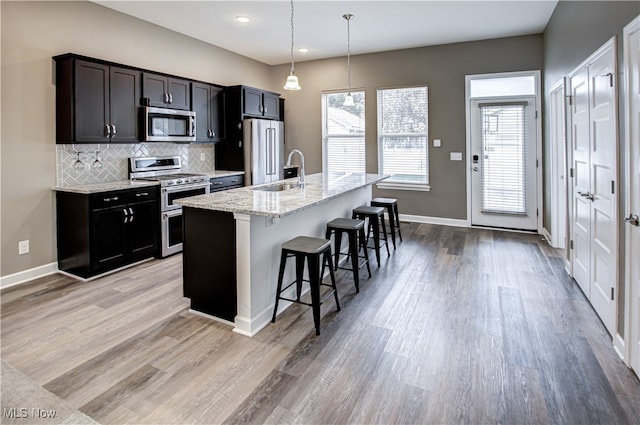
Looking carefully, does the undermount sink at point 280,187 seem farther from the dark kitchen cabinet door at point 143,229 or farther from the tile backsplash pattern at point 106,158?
the tile backsplash pattern at point 106,158

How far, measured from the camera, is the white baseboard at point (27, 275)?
368 centimetres

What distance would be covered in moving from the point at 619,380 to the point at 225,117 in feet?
18.3

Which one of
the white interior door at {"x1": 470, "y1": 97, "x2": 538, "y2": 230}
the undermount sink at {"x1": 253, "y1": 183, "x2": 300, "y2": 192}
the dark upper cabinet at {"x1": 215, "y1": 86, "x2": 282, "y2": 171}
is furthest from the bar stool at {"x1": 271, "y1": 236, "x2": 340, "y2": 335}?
the white interior door at {"x1": 470, "y1": 97, "x2": 538, "y2": 230}

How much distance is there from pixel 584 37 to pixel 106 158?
5.03 m

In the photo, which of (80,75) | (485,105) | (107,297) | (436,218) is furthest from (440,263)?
(80,75)

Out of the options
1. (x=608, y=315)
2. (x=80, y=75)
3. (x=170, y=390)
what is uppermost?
(x=80, y=75)

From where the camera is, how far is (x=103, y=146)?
14.6 ft

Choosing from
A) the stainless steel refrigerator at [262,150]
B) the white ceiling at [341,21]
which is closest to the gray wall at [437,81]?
the white ceiling at [341,21]

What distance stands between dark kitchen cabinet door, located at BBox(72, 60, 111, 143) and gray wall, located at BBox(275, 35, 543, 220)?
3928 millimetres

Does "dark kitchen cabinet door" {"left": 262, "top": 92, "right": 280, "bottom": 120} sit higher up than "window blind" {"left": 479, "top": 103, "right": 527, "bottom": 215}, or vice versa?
"dark kitchen cabinet door" {"left": 262, "top": 92, "right": 280, "bottom": 120}

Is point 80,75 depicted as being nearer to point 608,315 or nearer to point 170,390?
point 170,390

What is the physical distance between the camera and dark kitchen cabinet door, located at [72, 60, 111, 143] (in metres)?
3.89

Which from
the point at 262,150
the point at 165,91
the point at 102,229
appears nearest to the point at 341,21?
the point at 262,150

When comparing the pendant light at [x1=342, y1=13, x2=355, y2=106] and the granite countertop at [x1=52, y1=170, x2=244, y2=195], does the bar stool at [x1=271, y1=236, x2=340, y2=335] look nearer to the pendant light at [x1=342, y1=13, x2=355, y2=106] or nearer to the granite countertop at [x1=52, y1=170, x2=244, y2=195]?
the granite countertop at [x1=52, y1=170, x2=244, y2=195]
